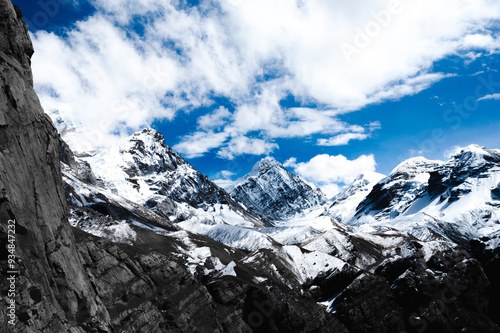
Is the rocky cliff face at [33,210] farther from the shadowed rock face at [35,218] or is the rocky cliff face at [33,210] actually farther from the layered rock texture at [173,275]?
the layered rock texture at [173,275]

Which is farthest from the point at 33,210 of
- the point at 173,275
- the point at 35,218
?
the point at 173,275

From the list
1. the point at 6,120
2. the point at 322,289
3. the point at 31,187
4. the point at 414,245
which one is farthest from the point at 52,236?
the point at 414,245

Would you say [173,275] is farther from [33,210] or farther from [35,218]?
[33,210]

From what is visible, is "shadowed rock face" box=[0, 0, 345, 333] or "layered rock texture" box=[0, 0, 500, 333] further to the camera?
"layered rock texture" box=[0, 0, 500, 333]

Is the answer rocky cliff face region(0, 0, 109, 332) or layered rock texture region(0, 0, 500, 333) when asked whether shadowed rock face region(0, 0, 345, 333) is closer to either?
rocky cliff face region(0, 0, 109, 332)

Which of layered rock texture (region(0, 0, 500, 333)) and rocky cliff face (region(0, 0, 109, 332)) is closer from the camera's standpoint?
rocky cliff face (region(0, 0, 109, 332))

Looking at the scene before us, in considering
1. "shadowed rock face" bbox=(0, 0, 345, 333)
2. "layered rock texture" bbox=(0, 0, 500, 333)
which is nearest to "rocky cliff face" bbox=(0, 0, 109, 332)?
"shadowed rock face" bbox=(0, 0, 345, 333)

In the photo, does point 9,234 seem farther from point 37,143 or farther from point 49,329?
point 37,143

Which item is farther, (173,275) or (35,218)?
(173,275)

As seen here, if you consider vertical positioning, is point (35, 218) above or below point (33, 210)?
below

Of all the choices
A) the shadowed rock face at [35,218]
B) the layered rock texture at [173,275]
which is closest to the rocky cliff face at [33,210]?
the shadowed rock face at [35,218]

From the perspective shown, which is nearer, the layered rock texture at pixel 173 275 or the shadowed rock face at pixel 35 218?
the shadowed rock face at pixel 35 218
